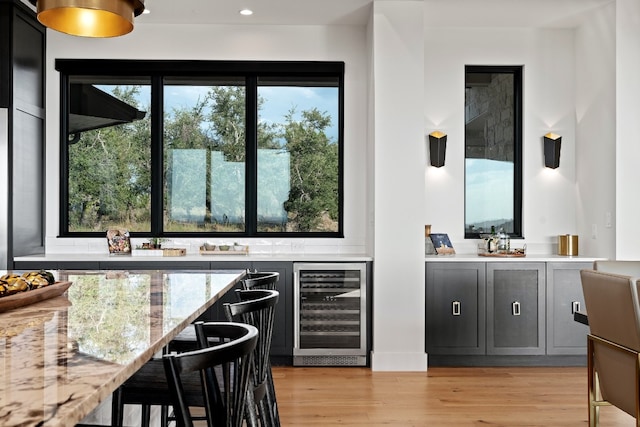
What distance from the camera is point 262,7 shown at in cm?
487

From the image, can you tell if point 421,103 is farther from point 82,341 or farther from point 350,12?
point 82,341

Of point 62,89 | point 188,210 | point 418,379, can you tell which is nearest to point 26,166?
point 62,89

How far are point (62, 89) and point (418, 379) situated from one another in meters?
4.17

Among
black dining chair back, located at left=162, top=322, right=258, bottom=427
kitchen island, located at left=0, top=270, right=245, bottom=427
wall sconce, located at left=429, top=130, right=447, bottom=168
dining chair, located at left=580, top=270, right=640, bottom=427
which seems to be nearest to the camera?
kitchen island, located at left=0, top=270, right=245, bottom=427

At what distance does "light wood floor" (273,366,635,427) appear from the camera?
11.4 feet

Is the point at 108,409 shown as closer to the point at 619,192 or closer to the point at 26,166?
the point at 26,166

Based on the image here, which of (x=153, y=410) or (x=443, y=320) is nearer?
(x=153, y=410)

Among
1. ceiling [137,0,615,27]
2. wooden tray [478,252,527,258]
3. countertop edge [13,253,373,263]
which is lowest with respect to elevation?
countertop edge [13,253,373,263]

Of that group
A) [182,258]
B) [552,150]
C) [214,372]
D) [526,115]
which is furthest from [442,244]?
[214,372]

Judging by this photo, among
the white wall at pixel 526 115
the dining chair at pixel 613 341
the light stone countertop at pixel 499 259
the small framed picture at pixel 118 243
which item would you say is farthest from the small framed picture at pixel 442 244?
the small framed picture at pixel 118 243

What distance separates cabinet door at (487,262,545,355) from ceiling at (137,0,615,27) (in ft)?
7.32

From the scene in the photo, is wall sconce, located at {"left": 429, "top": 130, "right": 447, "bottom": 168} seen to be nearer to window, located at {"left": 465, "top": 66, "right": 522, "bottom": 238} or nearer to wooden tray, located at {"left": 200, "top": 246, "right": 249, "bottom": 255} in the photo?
window, located at {"left": 465, "top": 66, "right": 522, "bottom": 238}

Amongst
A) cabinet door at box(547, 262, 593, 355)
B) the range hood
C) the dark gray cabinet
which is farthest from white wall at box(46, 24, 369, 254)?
cabinet door at box(547, 262, 593, 355)

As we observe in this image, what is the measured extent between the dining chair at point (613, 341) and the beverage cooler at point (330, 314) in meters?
2.12
